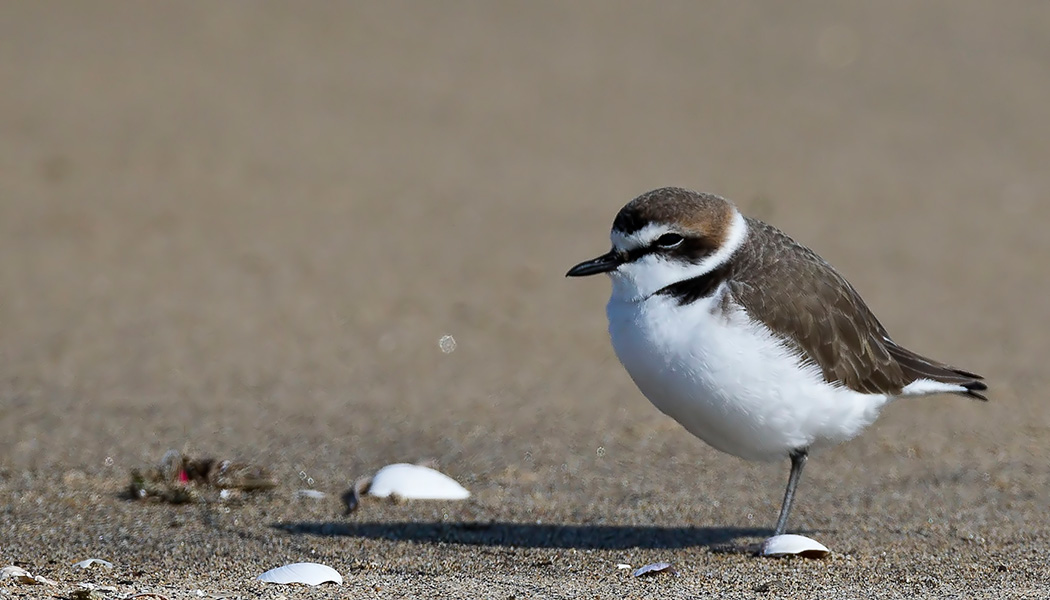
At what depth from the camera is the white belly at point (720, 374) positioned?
4754 millimetres

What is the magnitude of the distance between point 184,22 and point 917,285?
26.1 feet

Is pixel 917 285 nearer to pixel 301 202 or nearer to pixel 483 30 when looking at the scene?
pixel 301 202

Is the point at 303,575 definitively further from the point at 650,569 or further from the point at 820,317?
the point at 820,317

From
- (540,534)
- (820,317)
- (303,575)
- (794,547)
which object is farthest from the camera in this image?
(540,534)

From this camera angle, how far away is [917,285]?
9.37 m

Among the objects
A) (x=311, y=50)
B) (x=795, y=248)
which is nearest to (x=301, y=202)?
(x=311, y=50)

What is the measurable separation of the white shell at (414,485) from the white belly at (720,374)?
1.22m

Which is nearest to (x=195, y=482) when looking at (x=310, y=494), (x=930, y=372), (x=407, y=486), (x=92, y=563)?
(x=310, y=494)

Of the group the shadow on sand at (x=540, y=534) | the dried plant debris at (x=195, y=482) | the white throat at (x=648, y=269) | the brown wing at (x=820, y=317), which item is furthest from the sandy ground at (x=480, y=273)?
the white throat at (x=648, y=269)

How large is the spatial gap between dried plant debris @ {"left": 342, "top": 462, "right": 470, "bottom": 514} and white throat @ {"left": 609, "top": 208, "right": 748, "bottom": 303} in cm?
130

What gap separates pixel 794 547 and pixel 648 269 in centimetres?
108

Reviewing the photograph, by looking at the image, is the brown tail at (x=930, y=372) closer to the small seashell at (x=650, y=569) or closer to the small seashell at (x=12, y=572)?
the small seashell at (x=650, y=569)

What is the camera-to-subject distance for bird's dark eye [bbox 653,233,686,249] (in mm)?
4945

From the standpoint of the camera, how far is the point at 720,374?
4746 mm
